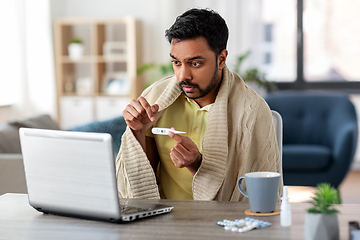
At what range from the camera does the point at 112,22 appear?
5.33 m

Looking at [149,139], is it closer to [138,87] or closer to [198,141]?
[198,141]

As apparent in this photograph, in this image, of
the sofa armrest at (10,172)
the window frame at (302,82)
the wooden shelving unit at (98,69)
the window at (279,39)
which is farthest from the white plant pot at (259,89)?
the sofa armrest at (10,172)

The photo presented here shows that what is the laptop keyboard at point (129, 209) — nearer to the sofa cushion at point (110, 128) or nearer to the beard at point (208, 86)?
the beard at point (208, 86)

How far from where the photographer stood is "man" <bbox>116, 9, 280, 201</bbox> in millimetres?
1425

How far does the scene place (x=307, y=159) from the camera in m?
3.64

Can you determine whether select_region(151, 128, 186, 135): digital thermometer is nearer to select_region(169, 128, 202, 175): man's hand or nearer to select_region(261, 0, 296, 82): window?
select_region(169, 128, 202, 175): man's hand

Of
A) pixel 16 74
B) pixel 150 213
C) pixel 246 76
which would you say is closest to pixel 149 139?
pixel 150 213

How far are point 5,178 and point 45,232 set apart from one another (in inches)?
56.3

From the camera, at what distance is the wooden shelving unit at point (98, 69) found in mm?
5391

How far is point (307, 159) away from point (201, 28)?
8.04 feet

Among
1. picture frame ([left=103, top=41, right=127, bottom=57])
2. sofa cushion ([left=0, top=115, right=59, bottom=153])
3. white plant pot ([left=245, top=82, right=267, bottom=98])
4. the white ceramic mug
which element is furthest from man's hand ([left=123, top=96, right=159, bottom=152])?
picture frame ([left=103, top=41, right=127, bottom=57])

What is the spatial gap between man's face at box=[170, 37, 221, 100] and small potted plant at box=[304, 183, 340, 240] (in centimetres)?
70

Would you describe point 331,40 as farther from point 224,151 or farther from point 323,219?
point 323,219

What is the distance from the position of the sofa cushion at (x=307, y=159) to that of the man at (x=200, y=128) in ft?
7.20
